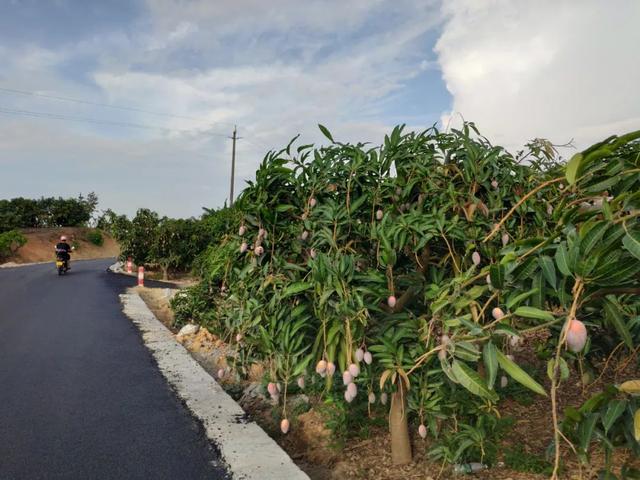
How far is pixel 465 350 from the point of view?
186cm

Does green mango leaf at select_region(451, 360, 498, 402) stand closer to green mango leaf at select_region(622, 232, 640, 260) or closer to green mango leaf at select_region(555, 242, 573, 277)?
green mango leaf at select_region(555, 242, 573, 277)

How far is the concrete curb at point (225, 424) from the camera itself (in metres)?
3.09

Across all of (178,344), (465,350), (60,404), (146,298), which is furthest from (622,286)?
(146,298)

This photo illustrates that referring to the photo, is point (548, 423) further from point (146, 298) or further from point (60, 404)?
point (146, 298)

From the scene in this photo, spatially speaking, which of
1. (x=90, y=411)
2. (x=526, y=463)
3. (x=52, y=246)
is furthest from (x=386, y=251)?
(x=52, y=246)

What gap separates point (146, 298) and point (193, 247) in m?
7.28

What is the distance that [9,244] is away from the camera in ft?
113

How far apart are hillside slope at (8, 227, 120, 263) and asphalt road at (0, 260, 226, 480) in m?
32.5

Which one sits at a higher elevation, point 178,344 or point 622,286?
point 622,286

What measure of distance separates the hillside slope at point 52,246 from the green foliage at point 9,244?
0.42 meters

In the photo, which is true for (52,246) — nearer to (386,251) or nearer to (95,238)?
(95,238)

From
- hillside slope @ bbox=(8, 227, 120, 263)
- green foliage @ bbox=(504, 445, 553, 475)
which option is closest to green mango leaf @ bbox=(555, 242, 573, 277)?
green foliage @ bbox=(504, 445, 553, 475)

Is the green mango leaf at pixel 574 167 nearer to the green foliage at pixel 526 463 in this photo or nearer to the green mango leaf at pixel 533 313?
the green mango leaf at pixel 533 313

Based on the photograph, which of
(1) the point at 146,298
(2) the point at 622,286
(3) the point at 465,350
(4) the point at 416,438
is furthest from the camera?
(1) the point at 146,298
